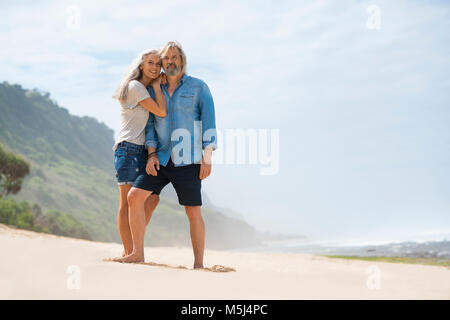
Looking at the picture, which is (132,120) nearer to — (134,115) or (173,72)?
(134,115)

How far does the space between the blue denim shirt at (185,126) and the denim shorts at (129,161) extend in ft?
0.36

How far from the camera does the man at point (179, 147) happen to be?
12.2ft

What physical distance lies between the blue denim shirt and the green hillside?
46017 mm

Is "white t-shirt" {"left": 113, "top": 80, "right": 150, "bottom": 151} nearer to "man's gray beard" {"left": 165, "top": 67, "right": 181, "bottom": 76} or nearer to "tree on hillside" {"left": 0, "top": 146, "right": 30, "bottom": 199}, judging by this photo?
"man's gray beard" {"left": 165, "top": 67, "right": 181, "bottom": 76}

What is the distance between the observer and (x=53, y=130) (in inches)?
2948

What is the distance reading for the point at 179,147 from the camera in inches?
147

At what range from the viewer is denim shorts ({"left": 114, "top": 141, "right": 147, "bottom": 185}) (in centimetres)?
379

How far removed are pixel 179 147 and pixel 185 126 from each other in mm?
186

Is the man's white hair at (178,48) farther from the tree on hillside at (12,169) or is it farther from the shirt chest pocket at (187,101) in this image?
the tree on hillside at (12,169)

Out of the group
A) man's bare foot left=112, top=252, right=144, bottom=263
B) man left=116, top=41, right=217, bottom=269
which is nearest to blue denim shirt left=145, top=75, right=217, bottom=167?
man left=116, top=41, right=217, bottom=269

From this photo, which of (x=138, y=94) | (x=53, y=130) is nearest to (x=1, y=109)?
(x=53, y=130)

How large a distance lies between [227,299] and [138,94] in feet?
6.47
